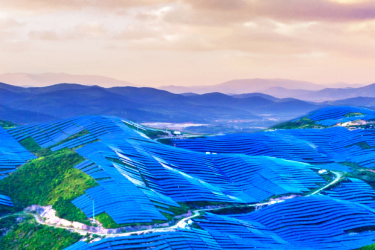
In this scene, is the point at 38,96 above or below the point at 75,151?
above

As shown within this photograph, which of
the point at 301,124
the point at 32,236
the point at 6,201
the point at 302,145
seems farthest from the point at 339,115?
the point at 32,236

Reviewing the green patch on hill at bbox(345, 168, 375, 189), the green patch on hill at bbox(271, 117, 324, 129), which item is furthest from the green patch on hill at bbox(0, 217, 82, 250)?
the green patch on hill at bbox(271, 117, 324, 129)

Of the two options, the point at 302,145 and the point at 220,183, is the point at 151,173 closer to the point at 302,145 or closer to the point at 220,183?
the point at 220,183

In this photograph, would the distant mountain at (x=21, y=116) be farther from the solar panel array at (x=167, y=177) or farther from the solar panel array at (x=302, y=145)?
the solar panel array at (x=167, y=177)

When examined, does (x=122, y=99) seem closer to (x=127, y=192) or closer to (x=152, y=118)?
(x=152, y=118)

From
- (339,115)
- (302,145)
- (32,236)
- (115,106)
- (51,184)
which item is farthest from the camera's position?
(115,106)

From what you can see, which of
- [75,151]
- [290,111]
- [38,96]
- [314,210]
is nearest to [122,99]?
[38,96]

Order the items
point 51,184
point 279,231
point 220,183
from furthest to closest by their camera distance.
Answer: point 220,183
point 51,184
point 279,231
